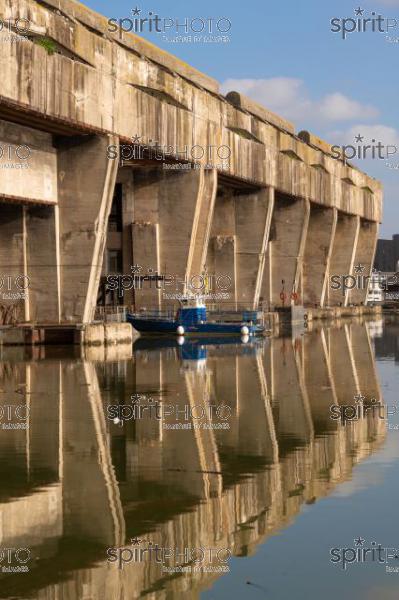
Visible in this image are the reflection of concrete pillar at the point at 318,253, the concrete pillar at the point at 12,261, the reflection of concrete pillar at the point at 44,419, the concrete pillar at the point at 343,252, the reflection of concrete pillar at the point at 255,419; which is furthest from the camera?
the concrete pillar at the point at 343,252

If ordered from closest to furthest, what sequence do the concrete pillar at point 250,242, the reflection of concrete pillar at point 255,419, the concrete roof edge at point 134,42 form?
the reflection of concrete pillar at point 255,419 < the concrete roof edge at point 134,42 < the concrete pillar at point 250,242

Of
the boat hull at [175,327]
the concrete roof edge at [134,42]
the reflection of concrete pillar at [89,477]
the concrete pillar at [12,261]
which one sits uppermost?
the concrete roof edge at [134,42]

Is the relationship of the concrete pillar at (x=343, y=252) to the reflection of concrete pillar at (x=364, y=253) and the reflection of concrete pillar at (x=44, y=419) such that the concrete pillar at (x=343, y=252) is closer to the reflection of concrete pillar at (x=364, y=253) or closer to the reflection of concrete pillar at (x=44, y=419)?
the reflection of concrete pillar at (x=364, y=253)

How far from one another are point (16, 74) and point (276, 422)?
2112cm

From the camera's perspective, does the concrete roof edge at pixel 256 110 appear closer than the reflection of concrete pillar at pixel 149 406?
No

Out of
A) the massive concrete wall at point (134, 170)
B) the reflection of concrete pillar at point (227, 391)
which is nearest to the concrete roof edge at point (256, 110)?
the massive concrete wall at point (134, 170)

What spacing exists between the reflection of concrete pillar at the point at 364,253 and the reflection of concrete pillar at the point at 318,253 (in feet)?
52.9

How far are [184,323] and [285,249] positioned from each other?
2411 centimetres

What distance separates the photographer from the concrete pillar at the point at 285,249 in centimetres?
7238

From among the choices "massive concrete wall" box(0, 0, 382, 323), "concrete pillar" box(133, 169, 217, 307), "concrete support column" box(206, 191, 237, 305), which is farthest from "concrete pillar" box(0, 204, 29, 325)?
"concrete support column" box(206, 191, 237, 305)

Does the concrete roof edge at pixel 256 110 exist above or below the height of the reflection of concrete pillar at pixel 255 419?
above

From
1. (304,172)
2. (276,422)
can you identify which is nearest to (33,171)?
(276,422)

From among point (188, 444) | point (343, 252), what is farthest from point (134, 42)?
point (343, 252)

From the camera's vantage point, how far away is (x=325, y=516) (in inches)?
409
